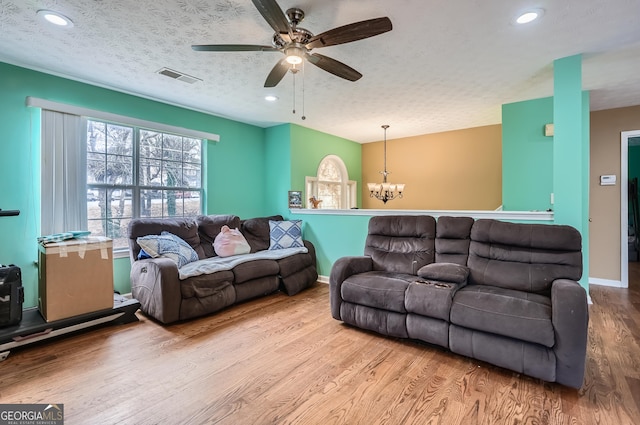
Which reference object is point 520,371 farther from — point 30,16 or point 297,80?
→ point 30,16

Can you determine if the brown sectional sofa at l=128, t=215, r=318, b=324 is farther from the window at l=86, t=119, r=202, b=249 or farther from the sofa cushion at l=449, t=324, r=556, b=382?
the sofa cushion at l=449, t=324, r=556, b=382

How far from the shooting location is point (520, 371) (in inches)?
78.2

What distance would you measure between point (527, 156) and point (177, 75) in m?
4.28

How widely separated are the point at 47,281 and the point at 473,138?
6.05 metres

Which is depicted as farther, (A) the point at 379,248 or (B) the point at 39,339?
(A) the point at 379,248

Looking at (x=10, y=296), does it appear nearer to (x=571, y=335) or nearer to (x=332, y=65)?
(x=332, y=65)

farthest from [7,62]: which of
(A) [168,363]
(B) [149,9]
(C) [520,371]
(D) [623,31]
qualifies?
(D) [623,31]

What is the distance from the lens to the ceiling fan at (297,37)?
1776 millimetres

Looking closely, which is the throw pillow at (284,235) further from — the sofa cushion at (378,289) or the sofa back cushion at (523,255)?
the sofa back cushion at (523,255)

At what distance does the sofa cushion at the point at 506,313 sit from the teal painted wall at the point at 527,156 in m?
2.15

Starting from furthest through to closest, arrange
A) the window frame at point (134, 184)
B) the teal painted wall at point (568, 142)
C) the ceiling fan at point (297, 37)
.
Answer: the window frame at point (134, 184) < the teal painted wall at point (568, 142) < the ceiling fan at point (297, 37)

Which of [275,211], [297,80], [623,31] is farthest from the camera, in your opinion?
[275,211]

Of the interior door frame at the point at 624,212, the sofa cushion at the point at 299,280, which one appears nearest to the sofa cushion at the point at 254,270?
the sofa cushion at the point at 299,280

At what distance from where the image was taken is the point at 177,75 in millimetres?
3154
